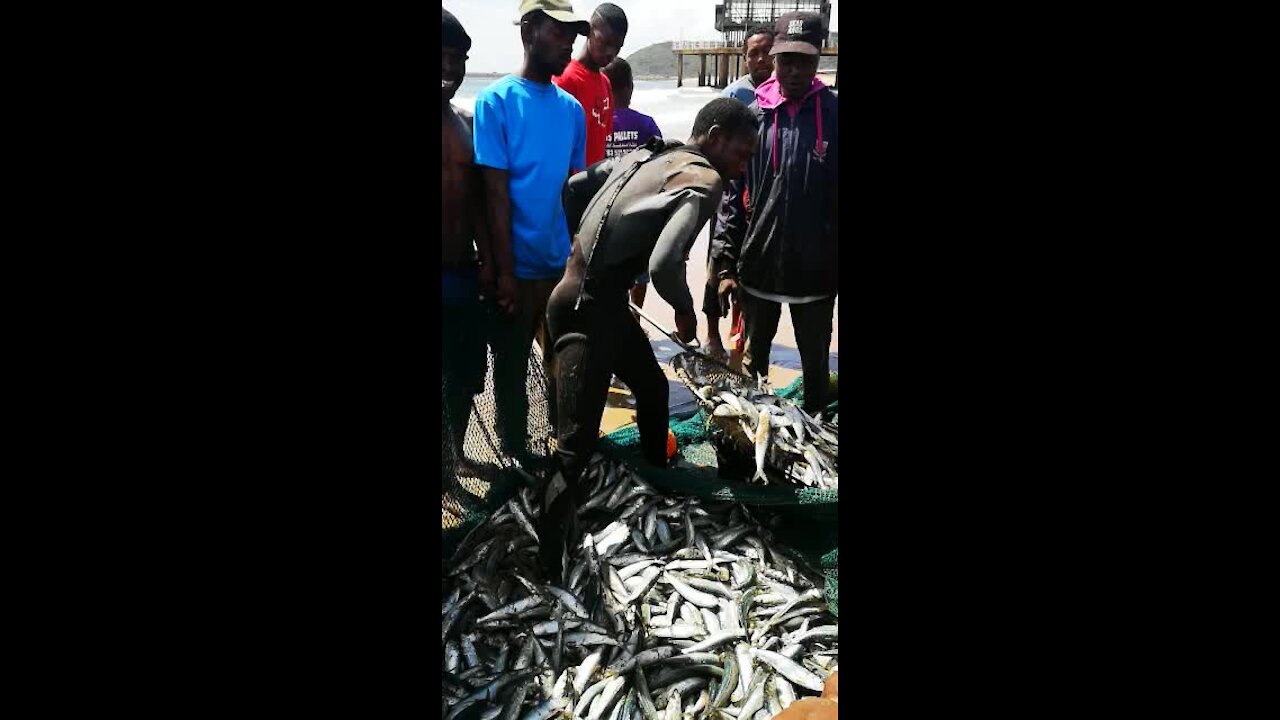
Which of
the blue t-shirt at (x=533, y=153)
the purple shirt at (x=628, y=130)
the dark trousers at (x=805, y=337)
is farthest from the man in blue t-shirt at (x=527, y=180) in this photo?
the purple shirt at (x=628, y=130)

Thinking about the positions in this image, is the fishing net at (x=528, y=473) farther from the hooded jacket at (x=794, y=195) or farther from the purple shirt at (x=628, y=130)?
the purple shirt at (x=628, y=130)

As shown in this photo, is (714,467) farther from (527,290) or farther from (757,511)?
(527,290)

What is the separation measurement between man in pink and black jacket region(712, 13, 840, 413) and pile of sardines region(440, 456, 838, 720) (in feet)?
4.56

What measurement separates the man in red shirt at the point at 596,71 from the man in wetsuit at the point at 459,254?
113cm

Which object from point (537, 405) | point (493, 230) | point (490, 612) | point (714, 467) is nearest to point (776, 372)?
point (714, 467)

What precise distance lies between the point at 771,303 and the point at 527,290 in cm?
160

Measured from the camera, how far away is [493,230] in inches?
196

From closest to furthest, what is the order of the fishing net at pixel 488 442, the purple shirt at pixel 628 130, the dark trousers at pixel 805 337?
1. the fishing net at pixel 488 442
2. the dark trousers at pixel 805 337
3. the purple shirt at pixel 628 130

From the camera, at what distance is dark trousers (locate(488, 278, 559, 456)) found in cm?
520

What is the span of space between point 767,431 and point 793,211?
146cm

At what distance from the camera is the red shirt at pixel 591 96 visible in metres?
6.01

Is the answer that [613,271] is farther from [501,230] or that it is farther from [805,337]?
[805,337]

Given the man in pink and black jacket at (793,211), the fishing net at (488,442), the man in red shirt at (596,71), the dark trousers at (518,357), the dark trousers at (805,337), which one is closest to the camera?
the fishing net at (488,442)

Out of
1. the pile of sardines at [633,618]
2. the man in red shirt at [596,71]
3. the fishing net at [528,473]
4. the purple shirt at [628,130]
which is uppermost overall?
the man in red shirt at [596,71]
